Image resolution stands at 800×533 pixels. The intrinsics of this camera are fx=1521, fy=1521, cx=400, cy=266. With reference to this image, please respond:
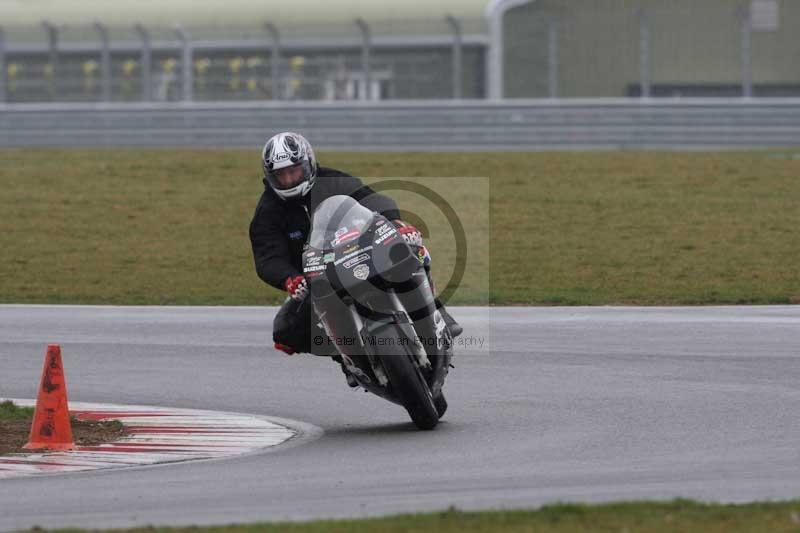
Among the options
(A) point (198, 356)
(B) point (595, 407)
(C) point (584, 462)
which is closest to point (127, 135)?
(A) point (198, 356)

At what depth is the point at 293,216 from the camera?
923cm

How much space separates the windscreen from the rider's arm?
1.20 ft

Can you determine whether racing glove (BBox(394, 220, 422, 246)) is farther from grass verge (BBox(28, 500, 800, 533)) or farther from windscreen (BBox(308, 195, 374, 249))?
grass verge (BBox(28, 500, 800, 533))

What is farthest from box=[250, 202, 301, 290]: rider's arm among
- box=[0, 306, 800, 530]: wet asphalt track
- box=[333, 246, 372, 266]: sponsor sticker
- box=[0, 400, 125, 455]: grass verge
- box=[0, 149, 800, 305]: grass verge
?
box=[0, 149, 800, 305]: grass verge

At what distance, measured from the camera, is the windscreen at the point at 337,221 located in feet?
28.2

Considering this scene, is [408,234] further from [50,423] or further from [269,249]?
[50,423]

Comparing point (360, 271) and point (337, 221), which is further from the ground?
point (337, 221)

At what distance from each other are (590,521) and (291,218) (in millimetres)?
3547

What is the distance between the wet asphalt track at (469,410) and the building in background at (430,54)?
13.6 metres

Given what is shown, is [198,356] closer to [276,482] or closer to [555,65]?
[276,482]

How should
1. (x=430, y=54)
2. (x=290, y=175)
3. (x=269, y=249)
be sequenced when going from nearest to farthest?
(x=290, y=175) → (x=269, y=249) → (x=430, y=54)

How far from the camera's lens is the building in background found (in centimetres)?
2722

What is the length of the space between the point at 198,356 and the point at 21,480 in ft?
15.0

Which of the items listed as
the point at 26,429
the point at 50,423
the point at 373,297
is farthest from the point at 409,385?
the point at 26,429
